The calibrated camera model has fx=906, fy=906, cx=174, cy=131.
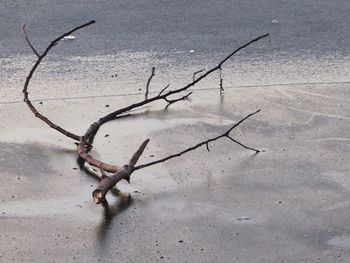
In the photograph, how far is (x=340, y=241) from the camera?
14.6ft

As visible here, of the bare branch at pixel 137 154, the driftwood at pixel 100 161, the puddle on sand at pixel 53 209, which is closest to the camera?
the puddle on sand at pixel 53 209

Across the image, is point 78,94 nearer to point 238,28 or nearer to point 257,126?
point 257,126

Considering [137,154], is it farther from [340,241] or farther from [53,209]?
[340,241]

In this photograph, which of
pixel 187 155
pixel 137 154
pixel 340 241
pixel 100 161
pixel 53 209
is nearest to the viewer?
pixel 340 241

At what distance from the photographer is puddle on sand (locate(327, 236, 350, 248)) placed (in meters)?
4.43

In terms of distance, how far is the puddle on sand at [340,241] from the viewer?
4426 millimetres

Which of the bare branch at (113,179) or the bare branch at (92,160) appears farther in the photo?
the bare branch at (92,160)

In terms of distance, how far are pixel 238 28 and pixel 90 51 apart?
1366 millimetres

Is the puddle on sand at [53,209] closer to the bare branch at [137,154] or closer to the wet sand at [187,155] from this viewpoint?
the wet sand at [187,155]

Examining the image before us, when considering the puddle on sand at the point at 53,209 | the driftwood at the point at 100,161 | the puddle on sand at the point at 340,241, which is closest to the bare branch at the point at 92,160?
the driftwood at the point at 100,161

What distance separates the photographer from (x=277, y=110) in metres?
6.14

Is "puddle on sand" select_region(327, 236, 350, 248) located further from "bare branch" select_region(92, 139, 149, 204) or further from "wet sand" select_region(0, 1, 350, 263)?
"bare branch" select_region(92, 139, 149, 204)

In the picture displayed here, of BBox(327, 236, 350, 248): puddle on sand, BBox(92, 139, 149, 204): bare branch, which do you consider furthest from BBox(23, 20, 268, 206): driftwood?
Result: BBox(327, 236, 350, 248): puddle on sand

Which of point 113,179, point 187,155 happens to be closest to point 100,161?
point 113,179
